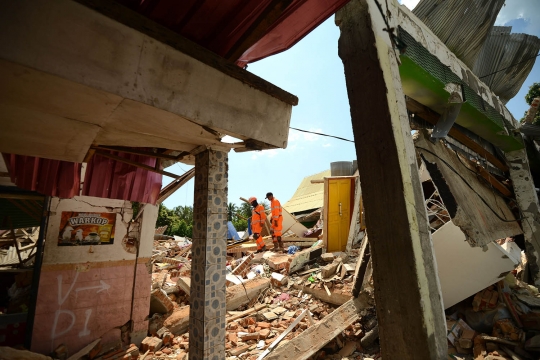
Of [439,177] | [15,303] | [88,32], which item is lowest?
[15,303]

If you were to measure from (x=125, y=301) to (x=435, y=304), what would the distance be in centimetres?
570

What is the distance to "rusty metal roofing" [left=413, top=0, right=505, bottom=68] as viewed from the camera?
369 centimetres

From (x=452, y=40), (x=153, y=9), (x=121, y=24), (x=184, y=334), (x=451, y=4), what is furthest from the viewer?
(x=184, y=334)

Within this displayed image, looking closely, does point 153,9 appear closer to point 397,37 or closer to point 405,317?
point 397,37

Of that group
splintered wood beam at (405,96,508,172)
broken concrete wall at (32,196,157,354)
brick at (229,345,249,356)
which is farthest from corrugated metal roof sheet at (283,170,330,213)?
broken concrete wall at (32,196,157,354)

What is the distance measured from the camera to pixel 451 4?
3.65m

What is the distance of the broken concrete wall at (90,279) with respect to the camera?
173 inches

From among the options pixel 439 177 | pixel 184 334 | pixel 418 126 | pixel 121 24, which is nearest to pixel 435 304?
pixel 439 177

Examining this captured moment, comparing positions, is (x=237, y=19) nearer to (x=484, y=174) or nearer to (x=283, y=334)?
(x=283, y=334)

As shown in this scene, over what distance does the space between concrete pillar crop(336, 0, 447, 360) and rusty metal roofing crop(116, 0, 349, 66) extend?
2.52 ft

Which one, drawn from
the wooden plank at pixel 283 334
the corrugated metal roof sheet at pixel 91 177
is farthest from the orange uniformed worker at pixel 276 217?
the corrugated metal roof sheet at pixel 91 177

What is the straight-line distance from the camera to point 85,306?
468cm

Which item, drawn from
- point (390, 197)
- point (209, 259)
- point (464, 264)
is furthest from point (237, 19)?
point (464, 264)

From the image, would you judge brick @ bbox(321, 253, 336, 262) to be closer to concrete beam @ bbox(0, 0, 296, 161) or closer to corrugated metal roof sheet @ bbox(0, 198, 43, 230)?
concrete beam @ bbox(0, 0, 296, 161)
